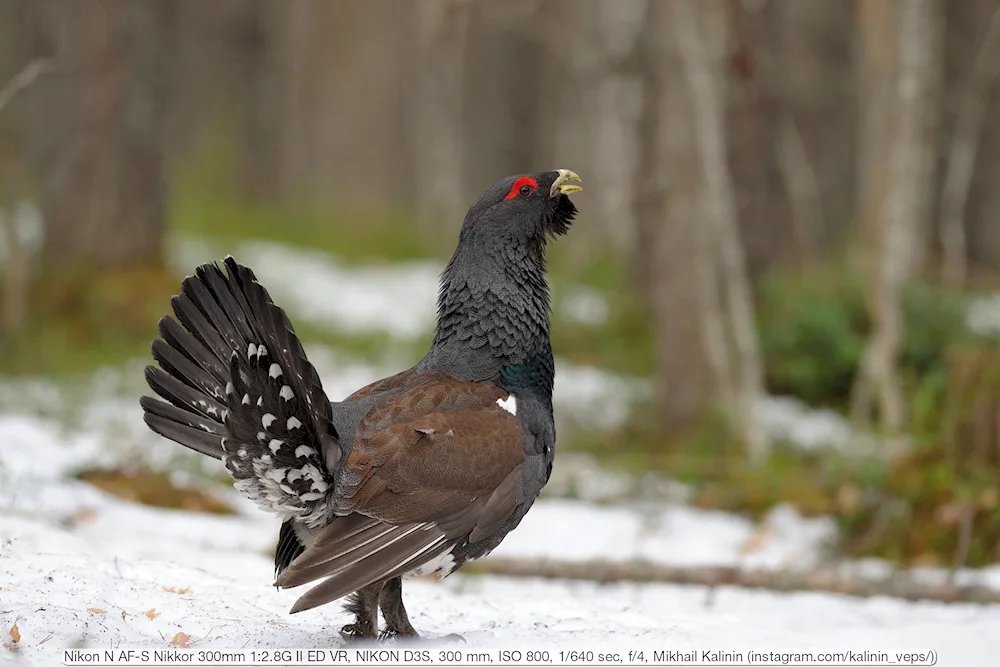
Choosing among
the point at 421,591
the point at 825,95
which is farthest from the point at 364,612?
the point at 825,95

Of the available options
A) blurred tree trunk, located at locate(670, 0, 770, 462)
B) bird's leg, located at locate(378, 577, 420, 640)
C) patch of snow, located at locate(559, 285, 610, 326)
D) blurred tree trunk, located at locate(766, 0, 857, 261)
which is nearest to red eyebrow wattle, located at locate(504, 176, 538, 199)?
bird's leg, located at locate(378, 577, 420, 640)

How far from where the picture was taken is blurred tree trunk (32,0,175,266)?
9.91 metres

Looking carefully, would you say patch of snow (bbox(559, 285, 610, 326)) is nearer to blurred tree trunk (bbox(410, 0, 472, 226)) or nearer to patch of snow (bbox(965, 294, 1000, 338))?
patch of snow (bbox(965, 294, 1000, 338))

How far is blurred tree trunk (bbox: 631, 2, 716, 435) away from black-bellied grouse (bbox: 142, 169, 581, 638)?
389 cm

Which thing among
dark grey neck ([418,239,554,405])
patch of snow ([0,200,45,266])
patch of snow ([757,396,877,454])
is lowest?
dark grey neck ([418,239,554,405])

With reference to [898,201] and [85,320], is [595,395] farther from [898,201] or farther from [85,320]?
[85,320]

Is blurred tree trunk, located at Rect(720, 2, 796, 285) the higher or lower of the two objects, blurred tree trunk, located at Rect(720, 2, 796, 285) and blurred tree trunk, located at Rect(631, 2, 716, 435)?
the higher

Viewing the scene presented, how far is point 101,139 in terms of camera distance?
10.0 m

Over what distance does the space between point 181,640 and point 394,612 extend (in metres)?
0.75

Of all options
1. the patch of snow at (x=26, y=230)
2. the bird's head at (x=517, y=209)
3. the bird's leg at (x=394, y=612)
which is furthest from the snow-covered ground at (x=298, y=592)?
the bird's head at (x=517, y=209)

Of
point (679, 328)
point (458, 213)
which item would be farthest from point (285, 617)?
point (458, 213)

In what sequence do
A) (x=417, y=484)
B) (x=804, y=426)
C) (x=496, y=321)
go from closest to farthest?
(x=417, y=484), (x=496, y=321), (x=804, y=426)

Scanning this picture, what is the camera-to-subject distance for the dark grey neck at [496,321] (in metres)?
4.30

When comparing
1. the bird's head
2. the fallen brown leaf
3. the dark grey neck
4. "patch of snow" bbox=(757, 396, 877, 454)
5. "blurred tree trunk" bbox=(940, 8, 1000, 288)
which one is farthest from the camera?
"blurred tree trunk" bbox=(940, 8, 1000, 288)
